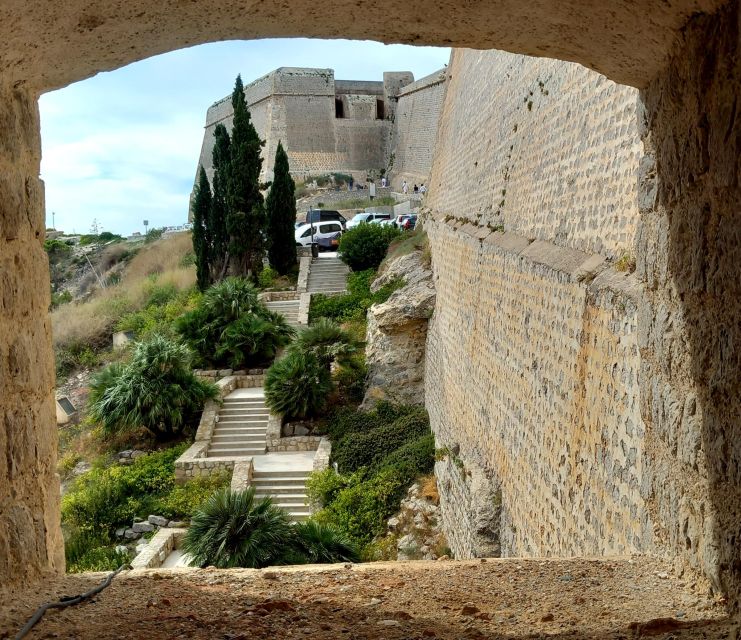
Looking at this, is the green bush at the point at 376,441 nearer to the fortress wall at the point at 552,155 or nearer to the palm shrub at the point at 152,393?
the palm shrub at the point at 152,393

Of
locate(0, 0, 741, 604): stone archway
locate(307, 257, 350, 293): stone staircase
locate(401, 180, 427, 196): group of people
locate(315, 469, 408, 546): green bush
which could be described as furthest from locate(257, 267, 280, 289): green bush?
locate(0, 0, 741, 604): stone archway

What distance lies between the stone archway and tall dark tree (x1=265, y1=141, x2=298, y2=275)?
66.2 feet

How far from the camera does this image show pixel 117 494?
12805 millimetres

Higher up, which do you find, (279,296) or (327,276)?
(327,276)

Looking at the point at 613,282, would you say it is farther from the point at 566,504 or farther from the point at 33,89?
the point at 33,89

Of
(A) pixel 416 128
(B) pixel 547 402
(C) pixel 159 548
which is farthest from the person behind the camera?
(A) pixel 416 128

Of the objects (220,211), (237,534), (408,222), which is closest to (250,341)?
(220,211)

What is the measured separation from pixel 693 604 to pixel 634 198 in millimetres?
2921

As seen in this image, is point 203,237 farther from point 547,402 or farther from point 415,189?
point 547,402

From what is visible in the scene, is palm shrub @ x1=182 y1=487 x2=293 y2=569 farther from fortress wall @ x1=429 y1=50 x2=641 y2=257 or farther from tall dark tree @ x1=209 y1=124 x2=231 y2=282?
tall dark tree @ x1=209 y1=124 x2=231 y2=282

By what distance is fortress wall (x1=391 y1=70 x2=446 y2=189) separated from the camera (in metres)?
34.1

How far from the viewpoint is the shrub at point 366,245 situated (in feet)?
72.7

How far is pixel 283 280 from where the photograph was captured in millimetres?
23266

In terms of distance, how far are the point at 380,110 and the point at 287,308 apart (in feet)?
84.8
